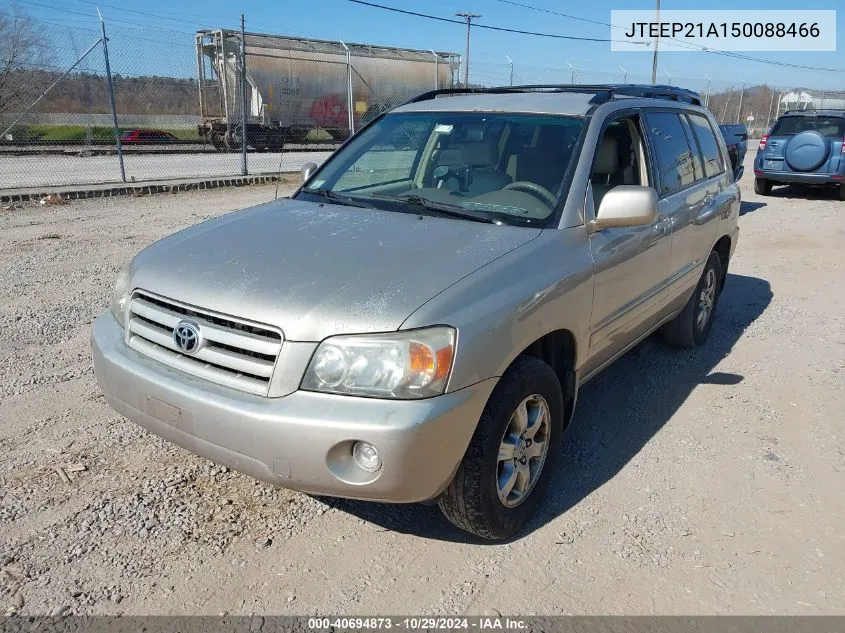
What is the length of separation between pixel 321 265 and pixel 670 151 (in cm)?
258

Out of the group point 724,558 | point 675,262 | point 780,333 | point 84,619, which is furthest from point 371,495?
point 780,333

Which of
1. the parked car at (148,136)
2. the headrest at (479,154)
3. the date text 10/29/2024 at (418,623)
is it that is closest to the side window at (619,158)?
the headrest at (479,154)

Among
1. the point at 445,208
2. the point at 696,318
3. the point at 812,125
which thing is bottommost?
the point at 696,318

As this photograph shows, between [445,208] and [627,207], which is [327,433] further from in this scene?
[627,207]

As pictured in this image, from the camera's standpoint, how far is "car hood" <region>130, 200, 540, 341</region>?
232cm

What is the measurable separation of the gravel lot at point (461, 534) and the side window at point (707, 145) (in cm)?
145

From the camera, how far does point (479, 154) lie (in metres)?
3.54

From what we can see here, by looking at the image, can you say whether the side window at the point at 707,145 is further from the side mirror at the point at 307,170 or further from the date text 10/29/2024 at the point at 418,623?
the date text 10/29/2024 at the point at 418,623

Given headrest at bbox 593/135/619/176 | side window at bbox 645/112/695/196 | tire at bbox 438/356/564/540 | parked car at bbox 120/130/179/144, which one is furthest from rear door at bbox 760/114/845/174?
parked car at bbox 120/130/179/144

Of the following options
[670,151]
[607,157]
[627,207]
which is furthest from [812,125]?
[627,207]

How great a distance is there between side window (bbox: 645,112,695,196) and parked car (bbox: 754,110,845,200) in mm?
9787

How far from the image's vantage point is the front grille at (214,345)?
2.32 metres

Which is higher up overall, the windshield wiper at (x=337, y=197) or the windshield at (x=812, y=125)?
the windshield at (x=812, y=125)

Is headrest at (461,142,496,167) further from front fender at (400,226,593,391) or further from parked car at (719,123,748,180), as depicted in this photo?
parked car at (719,123,748,180)
